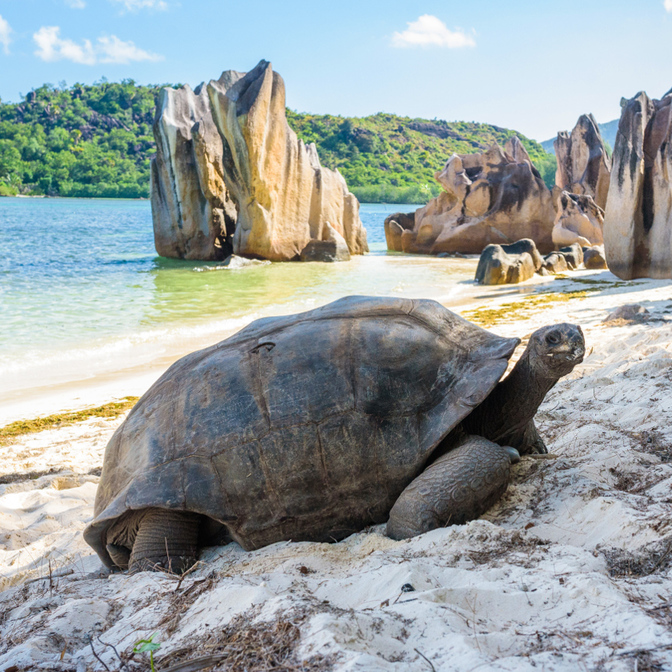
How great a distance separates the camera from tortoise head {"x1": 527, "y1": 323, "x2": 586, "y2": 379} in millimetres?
2568

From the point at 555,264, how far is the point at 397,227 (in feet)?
31.3

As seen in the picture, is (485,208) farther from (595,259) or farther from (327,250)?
(595,259)

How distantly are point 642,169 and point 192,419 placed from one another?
10.7 metres

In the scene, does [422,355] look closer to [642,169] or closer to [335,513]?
[335,513]

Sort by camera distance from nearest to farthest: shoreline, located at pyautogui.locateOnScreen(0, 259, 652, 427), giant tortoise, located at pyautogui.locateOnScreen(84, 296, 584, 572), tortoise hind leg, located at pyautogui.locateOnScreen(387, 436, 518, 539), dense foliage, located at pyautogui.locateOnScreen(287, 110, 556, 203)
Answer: tortoise hind leg, located at pyautogui.locateOnScreen(387, 436, 518, 539) → giant tortoise, located at pyautogui.locateOnScreen(84, 296, 584, 572) → shoreline, located at pyautogui.locateOnScreen(0, 259, 652, 427) → dense foliage, located at pyautogui.locateOnScreen(287, 110, 556, 203)

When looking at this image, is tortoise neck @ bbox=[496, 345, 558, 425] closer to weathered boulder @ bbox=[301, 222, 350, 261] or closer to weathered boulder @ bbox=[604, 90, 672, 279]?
weathered boulder @ bbox=[604, 90, 672, 279]

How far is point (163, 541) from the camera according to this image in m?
2.60

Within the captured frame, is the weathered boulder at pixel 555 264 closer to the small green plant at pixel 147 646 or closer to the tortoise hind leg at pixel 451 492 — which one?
the tortoise hind leg at pixel 451 492

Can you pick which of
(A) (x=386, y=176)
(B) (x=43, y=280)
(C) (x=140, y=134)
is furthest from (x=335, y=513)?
(C) (x=140, y=134)

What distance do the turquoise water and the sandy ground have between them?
4924mm

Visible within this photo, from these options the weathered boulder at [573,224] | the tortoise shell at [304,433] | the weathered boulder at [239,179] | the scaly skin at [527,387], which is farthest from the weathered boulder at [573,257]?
the tortoise shell at [304,433]

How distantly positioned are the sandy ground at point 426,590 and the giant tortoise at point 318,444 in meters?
0.14

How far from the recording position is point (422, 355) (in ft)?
8.79

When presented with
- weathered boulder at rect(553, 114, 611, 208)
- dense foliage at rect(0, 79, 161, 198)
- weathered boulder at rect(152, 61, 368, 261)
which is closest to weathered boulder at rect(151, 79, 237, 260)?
weathered boulder at rect(152, 61, 368, 261)
